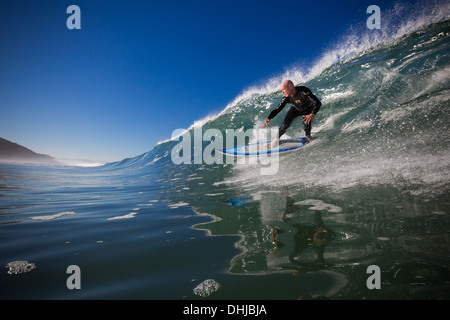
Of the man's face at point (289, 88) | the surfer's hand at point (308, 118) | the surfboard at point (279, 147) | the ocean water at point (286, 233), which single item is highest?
the man's face at point (289, 88)

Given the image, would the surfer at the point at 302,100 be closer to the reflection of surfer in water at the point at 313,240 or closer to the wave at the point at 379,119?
the wave at the point at 379,119

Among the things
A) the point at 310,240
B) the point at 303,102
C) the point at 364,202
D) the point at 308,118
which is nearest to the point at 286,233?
the point at 310,240

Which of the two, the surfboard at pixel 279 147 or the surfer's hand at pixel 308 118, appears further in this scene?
the surfboard at pixel 279 147

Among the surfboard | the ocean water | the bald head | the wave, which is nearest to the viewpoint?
the ocean water

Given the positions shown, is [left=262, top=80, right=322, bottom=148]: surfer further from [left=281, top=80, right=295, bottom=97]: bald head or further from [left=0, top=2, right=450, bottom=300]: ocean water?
[left=0, top=2, right=450, bottom=300]: ocean water

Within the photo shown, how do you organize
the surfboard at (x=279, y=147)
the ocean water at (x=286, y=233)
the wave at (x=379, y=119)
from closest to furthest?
the ocean water at (x=286, y=233), the wave at (x=379, y=119), the surfboard at (x=279, y=147)

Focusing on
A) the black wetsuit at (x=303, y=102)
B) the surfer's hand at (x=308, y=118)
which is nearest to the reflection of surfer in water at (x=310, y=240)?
the surfer's hand at (x=308, y=118)

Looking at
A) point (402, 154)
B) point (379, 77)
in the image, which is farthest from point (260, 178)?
point (379, 77)

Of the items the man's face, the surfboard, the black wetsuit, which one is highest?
the man's face

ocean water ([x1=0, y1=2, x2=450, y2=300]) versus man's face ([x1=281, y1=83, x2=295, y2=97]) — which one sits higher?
man's face ([x1=281, y1=83, x2=295, y2=97])

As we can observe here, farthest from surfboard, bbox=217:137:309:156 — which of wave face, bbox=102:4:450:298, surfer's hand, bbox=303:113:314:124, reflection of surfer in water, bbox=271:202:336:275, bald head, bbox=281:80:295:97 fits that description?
reflection of surfer in water, bbox=271:202:336:275
